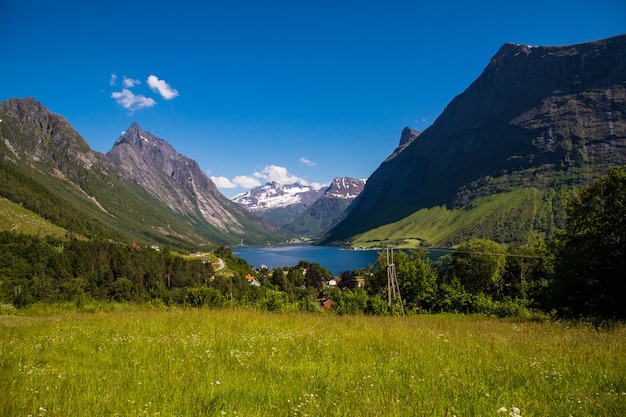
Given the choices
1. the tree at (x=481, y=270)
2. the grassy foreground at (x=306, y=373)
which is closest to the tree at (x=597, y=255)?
the grassy foreground at (x=306, y=373)

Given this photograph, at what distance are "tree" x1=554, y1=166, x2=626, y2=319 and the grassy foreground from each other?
56.1 ft

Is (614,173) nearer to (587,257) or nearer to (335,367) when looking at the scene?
(587,257)

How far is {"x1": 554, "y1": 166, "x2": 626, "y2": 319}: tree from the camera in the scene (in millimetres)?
23703

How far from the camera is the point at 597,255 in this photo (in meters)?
25.5

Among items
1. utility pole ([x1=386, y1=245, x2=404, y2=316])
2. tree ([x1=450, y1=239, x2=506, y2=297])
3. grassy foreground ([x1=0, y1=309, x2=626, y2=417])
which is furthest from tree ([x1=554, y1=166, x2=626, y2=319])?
tree ([x1=450, y1=239, x2=506, y2=297])

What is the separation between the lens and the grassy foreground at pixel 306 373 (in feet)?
16.1

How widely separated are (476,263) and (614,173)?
40434 mm

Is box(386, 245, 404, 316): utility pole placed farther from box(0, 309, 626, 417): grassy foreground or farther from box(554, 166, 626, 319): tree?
box(0, 309, 626, 417): grassy foreground

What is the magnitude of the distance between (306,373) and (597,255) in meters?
29.0

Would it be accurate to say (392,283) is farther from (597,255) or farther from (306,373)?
(306,373)

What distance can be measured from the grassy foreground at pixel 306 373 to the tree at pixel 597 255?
673 inches

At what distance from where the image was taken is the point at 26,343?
29.7 feet

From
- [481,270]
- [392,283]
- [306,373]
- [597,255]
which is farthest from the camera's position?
[481,270]

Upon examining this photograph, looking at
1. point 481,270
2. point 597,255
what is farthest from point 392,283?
point 481,270
